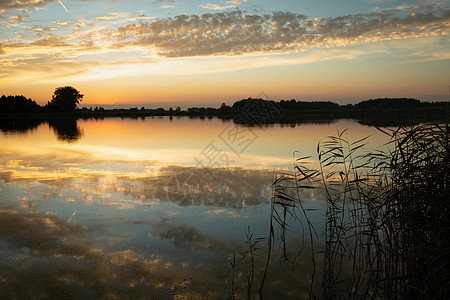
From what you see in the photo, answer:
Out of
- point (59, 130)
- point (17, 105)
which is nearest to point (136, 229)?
point (59, 130)

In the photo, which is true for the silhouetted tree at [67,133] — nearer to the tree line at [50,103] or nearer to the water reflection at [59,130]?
the water reflection at [59,130]

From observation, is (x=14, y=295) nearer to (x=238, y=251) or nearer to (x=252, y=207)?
(x=238, y=251)

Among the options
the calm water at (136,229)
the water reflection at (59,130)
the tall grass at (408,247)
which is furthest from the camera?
the water reflection at (59,130)

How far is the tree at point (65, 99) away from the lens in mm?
81500

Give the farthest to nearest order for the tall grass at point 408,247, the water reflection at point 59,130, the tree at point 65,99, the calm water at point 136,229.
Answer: the tree at point 65,99 < the water reflection at point 59,130 < the calm water at point 136,229 < the tall grass at point 408,247

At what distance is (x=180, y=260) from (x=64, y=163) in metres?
10.3

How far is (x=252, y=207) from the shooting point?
7227 mm

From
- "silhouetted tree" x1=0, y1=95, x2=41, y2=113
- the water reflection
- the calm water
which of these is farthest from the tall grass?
"silhouetted tree" x1=0, y1=95, x2=41, y2=113

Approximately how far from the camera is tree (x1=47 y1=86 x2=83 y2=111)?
267 ft

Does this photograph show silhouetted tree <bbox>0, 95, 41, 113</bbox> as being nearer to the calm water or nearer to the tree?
the tree

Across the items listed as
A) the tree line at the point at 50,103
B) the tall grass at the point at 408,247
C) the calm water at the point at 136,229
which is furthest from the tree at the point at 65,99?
the tall grass at the point at 408,247

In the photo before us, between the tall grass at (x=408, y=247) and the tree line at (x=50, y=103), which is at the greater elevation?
the tree line at (x=50, y=103)

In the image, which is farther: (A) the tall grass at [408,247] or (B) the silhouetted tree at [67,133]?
(B) the silhouetted tree at [67,133]

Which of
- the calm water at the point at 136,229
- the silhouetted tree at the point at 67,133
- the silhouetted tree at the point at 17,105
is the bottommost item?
the calm water at the point at 136,229
